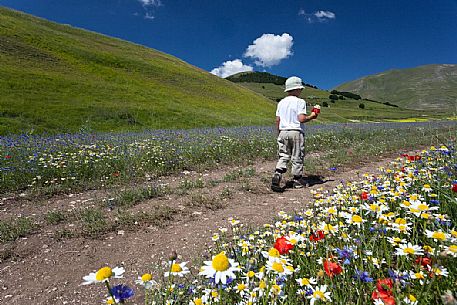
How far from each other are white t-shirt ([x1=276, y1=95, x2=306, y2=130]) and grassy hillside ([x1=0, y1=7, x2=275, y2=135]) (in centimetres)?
1178

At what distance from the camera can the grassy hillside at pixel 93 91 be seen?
21.5m

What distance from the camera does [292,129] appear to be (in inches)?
258

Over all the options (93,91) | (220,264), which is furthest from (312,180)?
(93,91)

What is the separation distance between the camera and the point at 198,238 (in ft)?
13.6

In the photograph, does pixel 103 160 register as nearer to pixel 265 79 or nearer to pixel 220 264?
pixel 220 264

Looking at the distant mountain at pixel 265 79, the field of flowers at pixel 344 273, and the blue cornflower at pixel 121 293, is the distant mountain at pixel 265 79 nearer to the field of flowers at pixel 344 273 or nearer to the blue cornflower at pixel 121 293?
the field of flowers at pixel 344 273

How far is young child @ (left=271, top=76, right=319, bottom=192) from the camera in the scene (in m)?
6.41

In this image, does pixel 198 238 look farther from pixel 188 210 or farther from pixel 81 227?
pixel 81 227

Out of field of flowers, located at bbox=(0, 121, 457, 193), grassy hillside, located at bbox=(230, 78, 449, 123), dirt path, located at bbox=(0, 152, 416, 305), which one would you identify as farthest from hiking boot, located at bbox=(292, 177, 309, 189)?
grassy hillside, located at bbox=(230, 78, 449, 123)

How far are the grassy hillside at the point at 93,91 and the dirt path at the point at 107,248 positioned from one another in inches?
410

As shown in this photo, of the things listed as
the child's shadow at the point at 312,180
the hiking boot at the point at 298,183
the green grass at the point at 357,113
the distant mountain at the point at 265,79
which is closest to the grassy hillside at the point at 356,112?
the green grass at the point at 357,113

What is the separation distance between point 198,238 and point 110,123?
21.0 meters

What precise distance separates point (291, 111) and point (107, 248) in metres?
4.84

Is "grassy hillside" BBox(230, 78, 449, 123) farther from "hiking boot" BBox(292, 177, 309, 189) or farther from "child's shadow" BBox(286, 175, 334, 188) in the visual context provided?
"hiking boot" BBox(292, 177, 309, 189)
